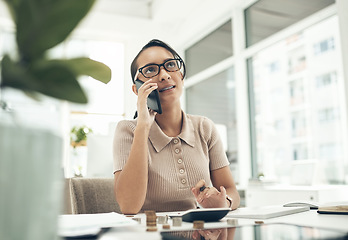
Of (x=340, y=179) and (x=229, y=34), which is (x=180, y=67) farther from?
(x=229, y=34)

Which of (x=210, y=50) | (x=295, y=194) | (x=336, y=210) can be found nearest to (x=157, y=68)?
(x=336, y=210)

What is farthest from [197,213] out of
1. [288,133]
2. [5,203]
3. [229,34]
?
[229,34]

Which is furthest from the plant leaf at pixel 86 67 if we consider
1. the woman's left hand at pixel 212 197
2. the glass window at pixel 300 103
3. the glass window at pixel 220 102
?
the glass window at pixel 220 102

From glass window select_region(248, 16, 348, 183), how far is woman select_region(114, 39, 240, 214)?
1936mm

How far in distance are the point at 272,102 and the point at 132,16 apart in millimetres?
2662

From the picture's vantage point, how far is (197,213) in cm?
69

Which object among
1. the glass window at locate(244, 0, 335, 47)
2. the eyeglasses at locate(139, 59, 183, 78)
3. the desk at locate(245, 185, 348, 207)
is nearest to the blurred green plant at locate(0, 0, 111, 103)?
the eyeglasses at locate(139, 59, 183, 78)

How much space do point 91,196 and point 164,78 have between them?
0.54m

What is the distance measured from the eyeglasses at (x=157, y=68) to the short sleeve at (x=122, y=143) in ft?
0.69

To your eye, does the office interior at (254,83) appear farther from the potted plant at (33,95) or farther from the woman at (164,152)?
the potted plant at (33,95)

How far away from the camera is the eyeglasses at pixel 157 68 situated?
4.41 feet

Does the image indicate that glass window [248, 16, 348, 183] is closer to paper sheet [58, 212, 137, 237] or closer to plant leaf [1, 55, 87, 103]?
paper sheet [58, 212, 137, 237]

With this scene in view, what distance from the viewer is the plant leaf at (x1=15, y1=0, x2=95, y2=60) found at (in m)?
0.31

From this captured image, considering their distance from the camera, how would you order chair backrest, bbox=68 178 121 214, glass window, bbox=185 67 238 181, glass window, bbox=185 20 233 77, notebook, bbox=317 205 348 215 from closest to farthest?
1. notebook, bbox=317 205 348 215
2. chair backrest, bbox=68 178 121 214
3. glass window, bbox=185 67 238 181
4. glass window, bbox=185 20 233 77
